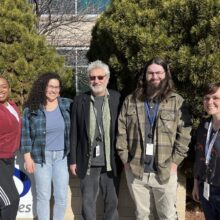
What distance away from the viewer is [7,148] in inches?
151

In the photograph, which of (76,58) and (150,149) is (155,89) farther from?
(76,58)

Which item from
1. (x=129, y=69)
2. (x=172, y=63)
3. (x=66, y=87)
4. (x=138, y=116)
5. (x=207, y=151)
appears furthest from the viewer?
(x=66, y=87)

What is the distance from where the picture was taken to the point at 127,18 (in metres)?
4.14

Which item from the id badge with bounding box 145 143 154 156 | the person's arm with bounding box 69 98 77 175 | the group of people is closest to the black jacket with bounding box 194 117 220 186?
the group of people

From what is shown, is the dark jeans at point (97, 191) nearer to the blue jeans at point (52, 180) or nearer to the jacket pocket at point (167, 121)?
the blue jeans at point (52, 180)

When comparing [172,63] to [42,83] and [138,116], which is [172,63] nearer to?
[138,116]

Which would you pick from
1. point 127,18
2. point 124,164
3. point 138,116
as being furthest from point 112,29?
point 124,164

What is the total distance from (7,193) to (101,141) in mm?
1061

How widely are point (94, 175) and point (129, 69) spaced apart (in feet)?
3.94

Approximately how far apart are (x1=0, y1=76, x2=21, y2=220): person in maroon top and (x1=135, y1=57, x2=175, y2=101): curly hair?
1267mm

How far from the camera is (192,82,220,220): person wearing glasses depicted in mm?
3029

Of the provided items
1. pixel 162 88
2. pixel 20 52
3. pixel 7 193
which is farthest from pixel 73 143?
pixel 20 52

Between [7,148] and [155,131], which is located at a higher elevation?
[155,131]

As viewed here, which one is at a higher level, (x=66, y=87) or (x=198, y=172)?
(x=66, y=87)
